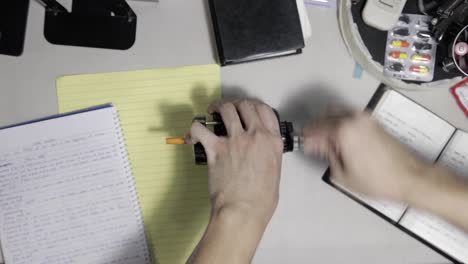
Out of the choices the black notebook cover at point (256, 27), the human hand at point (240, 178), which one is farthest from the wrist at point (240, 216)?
the black notebook cover at point (256, 27)

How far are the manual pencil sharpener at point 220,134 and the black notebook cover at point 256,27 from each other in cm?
12

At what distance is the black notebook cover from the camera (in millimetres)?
657

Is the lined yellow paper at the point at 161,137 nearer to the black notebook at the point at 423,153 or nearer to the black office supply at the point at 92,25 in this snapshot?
the black office supply at the point at 92,25

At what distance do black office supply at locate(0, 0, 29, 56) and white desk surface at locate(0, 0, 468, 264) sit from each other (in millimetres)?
10

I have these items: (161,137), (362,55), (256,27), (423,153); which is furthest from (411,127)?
(161,137)

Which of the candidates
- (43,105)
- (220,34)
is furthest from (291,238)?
(43,105)

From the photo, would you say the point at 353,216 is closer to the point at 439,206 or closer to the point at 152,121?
the point at 439,206

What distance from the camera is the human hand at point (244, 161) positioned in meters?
0.57

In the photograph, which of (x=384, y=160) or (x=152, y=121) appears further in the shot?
(x=152, y=121)

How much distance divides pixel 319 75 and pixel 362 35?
96mm

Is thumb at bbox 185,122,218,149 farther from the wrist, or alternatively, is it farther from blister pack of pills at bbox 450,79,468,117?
blister pack of pills at bbox 450,79,468,117

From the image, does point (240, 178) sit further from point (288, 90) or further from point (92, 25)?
point (92, 25)

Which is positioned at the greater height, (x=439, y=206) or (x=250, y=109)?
(x=250, y=109)

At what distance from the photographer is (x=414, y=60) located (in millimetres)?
680
